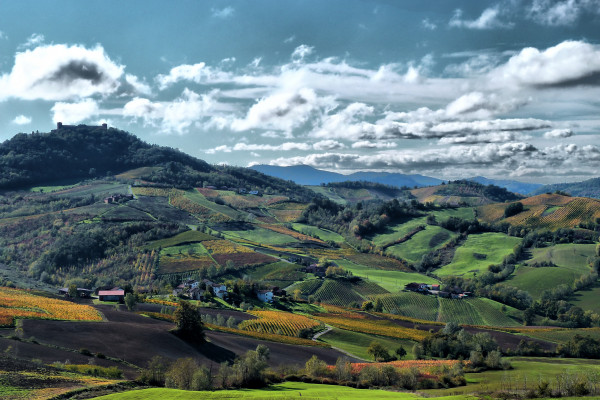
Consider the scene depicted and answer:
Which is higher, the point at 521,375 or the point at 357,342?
the point at 521,375

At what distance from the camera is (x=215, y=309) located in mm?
108625

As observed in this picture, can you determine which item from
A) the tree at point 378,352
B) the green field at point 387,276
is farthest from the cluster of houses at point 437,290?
the tree at point 378,352

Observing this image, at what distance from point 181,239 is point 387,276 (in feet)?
281

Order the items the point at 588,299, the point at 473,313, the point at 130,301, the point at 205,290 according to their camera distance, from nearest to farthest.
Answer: the point at 130,301 < the point at 205,290 < the point at 473,313 < the point at 588,299

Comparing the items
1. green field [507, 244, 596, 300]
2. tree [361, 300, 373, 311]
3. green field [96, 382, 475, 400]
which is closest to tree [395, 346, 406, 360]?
green field [96, 382, 475, 400]

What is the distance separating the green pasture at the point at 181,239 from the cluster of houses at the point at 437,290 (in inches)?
3354

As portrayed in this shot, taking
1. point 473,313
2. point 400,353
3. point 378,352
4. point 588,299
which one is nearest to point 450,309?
point 473,313

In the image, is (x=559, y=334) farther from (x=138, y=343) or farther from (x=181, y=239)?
(x=181, y=239)

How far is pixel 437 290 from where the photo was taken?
165 meters

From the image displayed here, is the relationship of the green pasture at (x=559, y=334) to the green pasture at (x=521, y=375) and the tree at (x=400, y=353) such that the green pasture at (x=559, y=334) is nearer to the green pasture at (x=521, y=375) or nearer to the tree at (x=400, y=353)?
the green pasture at (x=521, y=375)

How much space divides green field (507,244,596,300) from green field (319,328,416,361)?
9389cm

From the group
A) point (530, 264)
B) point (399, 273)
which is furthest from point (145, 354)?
point (530, 264)

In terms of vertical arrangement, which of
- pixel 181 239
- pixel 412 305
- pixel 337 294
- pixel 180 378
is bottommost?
pixel 412 305

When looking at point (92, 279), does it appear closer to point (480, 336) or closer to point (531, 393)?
point (480, 336)
